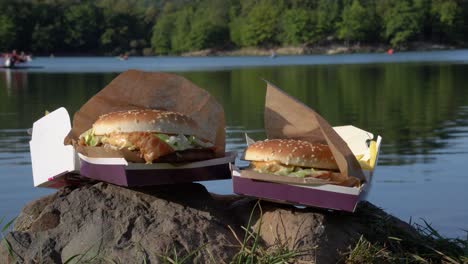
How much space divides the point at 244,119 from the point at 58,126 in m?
14.1

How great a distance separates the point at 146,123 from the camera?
16.9ft

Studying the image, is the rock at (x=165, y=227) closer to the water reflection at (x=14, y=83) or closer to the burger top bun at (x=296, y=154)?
the burger top bun at (x=296, y=154)

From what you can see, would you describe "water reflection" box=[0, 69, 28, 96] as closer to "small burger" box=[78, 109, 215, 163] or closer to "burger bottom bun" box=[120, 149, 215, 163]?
"small burger" box=[78, 109, 215, 163]

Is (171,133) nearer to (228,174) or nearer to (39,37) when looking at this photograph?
(228,174)

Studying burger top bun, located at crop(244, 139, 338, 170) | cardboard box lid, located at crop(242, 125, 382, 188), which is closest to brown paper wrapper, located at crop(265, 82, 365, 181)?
burger top bun, located at crop(244, 139, 338, 170)

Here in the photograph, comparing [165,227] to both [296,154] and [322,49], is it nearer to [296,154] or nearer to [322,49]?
[296,154]

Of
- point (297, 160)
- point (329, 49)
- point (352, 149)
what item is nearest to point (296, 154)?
point (297, 160)

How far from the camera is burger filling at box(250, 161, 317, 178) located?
4934 millimetres

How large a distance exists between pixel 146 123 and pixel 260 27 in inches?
7360

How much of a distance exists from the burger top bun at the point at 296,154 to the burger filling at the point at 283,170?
26 mm

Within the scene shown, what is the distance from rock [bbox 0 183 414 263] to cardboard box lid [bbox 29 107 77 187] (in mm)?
285

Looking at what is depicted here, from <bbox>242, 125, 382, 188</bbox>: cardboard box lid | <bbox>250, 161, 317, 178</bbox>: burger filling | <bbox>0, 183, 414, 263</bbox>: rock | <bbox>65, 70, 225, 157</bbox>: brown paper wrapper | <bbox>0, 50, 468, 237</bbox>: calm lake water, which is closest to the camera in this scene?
<bbox>0, 183, 414, 263</bbox>: rock

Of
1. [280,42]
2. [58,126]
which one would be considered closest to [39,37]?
[280,42]

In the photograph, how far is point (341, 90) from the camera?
106ft
